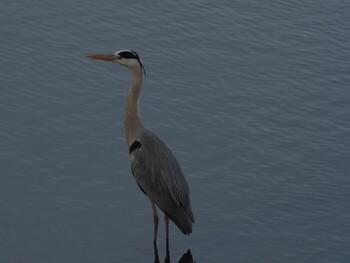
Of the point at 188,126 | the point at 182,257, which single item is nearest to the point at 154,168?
the point at 182,257

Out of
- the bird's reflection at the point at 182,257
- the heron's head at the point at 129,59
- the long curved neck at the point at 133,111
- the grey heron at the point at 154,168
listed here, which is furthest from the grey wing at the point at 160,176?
the heron's head at the point at 129,59

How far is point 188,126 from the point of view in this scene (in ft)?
60.0

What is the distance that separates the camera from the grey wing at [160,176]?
14906 mm

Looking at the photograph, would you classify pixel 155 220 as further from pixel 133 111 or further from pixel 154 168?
pixel 133 111

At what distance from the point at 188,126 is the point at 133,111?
9.18 ft

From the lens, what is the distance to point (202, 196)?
1633 cm

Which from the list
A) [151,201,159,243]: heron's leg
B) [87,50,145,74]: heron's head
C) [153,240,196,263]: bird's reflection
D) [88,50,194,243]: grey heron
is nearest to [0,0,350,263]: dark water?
[153,240,196,263]: bird's reflection

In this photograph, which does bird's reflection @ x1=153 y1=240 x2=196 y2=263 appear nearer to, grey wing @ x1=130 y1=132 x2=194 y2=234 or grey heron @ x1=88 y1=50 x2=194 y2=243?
grey heron @ x1=88 y1=50 x2=194 y2=243

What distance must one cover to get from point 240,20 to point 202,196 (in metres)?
6.93

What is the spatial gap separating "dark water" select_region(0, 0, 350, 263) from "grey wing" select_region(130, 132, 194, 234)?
49 cm

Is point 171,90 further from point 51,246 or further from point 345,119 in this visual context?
point 51,246

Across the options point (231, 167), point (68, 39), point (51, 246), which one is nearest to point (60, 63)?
point (68, 39)

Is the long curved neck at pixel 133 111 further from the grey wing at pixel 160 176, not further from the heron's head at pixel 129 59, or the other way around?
the grey wing at pixel 160 176

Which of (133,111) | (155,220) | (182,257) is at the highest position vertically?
(133,111)
